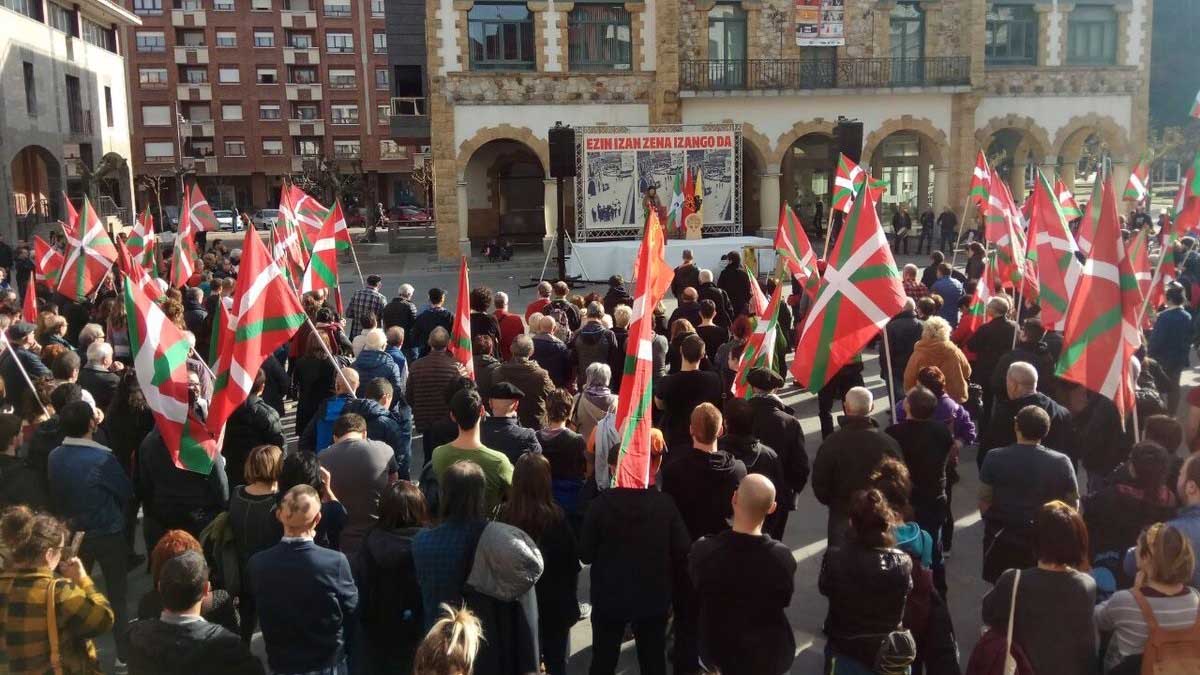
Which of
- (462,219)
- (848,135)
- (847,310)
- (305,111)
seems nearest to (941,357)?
(847,310)

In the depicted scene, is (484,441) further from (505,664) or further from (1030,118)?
(1030,118)

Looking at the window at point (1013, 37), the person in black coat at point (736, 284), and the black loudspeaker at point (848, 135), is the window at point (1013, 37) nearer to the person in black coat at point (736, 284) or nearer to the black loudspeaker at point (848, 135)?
the black loudspeaker at point (848, 135)

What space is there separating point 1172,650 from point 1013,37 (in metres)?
29.3

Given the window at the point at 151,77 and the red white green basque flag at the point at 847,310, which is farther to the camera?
the window at the point at 151,77

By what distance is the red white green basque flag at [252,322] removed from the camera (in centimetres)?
613

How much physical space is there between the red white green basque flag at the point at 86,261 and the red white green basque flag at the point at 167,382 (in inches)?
285

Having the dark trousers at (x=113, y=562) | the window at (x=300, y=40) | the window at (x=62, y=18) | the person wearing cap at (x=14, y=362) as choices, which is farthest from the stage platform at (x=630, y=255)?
the window at (x=300, y=40)

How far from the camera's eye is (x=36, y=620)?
423 cm

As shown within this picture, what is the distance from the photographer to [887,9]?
93.4 ft

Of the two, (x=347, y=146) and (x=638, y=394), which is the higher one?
(x=347, y=146)

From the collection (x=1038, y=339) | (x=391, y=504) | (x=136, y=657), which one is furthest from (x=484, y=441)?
(x=1038, y=339)

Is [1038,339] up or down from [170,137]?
down

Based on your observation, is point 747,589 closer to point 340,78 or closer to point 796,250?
point 796,250

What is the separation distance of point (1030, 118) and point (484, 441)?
27904 millimetres
